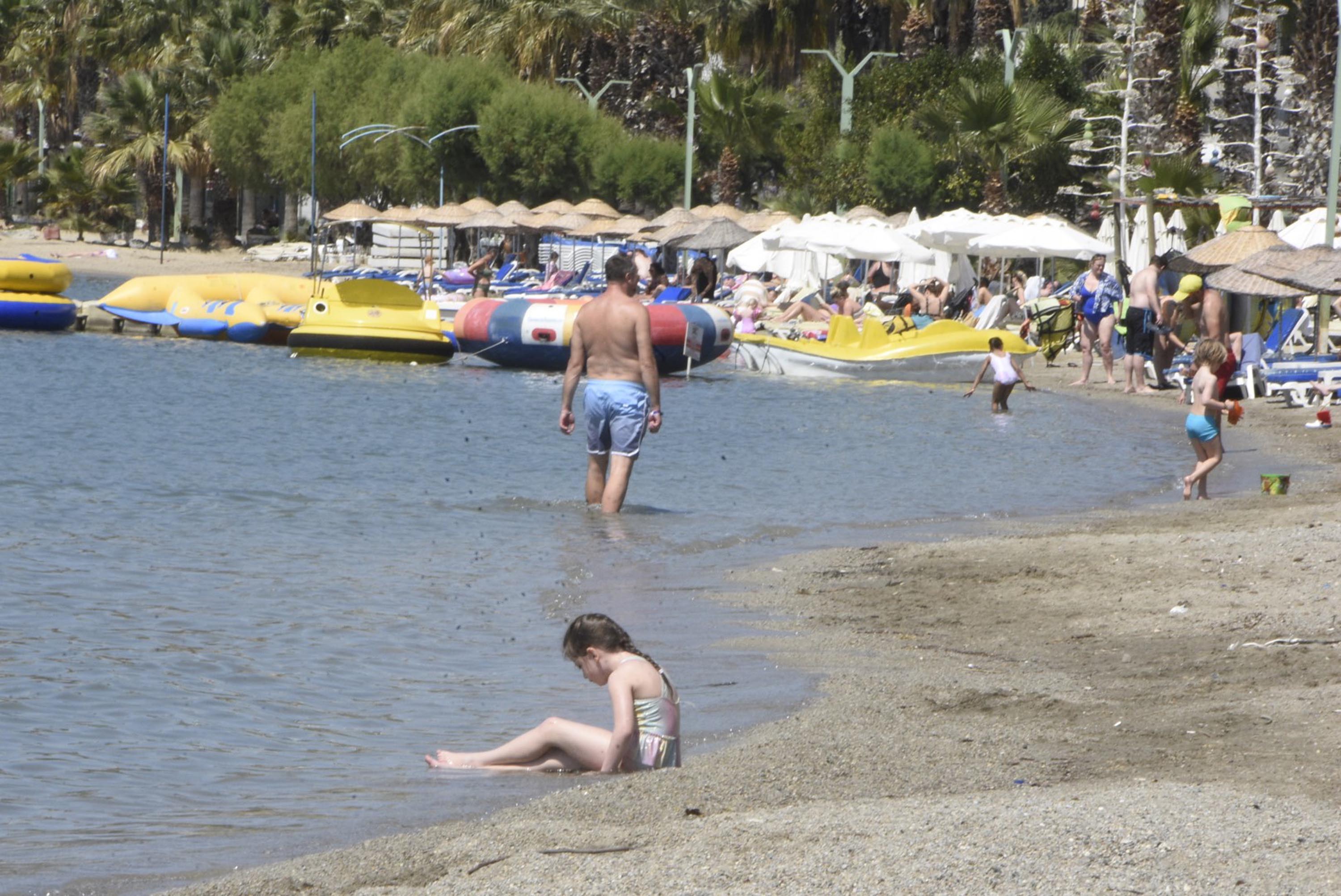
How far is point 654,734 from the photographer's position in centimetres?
552

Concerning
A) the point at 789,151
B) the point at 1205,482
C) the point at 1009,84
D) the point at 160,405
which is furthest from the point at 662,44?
the point at 1205,482

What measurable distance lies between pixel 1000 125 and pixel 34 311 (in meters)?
19.7

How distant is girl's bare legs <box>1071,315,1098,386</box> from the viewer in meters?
22.8

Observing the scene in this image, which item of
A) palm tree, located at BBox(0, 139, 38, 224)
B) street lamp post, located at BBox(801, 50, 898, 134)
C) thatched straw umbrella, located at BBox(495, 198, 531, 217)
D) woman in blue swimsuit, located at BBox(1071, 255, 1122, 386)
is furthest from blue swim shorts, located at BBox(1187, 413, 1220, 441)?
palm tree, located at BBox(0, 139, 38, 224)

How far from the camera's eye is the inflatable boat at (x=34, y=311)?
29359 millimetres

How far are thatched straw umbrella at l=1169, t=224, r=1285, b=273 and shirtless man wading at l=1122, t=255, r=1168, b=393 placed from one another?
0.62 m

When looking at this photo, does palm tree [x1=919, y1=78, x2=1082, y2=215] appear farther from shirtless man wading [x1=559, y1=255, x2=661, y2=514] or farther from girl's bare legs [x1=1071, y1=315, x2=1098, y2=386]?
shirtless man wading [x1=559, y1=255, x2=661, y2=514]

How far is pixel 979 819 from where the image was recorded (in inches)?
172

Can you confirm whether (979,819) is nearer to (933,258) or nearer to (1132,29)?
(933,258)

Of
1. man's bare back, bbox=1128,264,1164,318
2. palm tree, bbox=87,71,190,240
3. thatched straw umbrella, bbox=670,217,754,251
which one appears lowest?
man's bare back, bbox=1128,264,1164,318

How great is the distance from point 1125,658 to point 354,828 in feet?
11.3

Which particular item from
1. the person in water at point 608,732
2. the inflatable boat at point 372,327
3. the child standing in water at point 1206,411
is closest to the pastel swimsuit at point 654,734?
the person in water at point 608,732

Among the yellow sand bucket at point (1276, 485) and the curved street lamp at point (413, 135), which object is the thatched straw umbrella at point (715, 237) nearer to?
the curved street lamp at point (413, 135)

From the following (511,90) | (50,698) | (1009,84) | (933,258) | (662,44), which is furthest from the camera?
(662,44)
